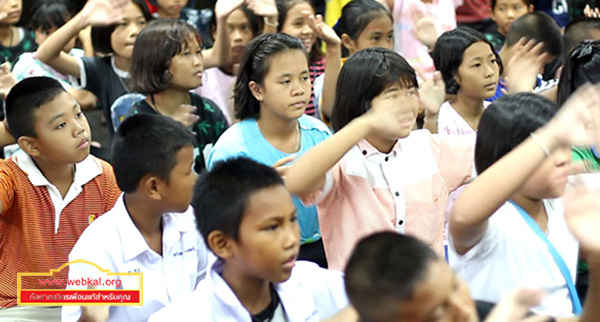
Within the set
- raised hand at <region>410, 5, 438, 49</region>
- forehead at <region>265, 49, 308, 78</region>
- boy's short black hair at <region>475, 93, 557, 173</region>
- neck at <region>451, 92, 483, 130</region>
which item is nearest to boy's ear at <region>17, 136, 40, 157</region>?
forehead at <region>265, 49, 308, 78</region>

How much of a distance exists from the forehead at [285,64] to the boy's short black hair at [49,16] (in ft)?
6.24

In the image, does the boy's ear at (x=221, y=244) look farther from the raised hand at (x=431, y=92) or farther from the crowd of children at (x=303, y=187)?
the raised hand at (x=431, y=92)

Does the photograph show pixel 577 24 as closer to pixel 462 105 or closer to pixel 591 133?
pixel 462 105

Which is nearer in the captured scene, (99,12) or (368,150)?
(368,150)

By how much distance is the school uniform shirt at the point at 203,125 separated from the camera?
9.93 feet

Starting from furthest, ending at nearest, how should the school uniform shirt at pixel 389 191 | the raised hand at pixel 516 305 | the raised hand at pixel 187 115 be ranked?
the raised hand at pixel 187 115
the school uniform shirt at pixel 389 191
the raised hand at pixel 516 305

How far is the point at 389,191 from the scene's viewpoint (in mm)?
2191

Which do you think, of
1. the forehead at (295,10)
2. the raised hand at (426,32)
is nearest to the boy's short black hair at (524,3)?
the raised hand at (426,32)

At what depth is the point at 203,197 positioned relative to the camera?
1.80 meters

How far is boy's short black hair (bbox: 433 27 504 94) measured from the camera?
3148 mm

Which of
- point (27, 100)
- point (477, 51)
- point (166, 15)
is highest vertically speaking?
point (166, 15)

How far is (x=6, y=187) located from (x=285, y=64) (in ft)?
2.99

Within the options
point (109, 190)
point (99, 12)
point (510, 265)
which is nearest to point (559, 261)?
point (510, 265)

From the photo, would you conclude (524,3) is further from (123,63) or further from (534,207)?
(534,207)
